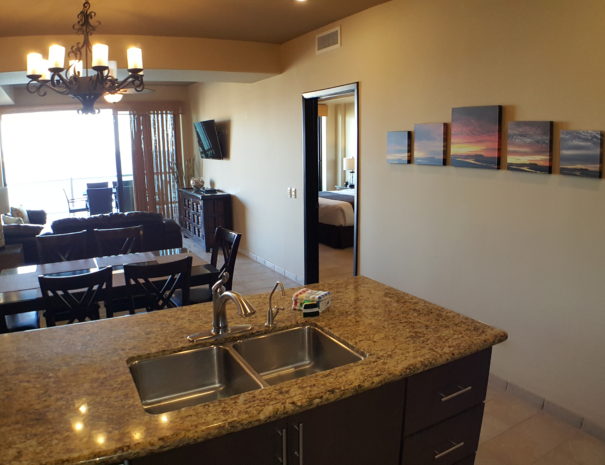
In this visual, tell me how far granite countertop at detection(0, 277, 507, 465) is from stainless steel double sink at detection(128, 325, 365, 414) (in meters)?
0.04

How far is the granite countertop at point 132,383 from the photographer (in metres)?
1.23

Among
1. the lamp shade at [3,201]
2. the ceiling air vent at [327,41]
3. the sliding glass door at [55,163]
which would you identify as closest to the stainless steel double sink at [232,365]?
the ceiling air vent at [327,41]

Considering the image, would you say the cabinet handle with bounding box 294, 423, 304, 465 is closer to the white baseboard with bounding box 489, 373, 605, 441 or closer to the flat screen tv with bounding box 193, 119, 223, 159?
the white baseboard with bounding box 489, 373, 605, 441

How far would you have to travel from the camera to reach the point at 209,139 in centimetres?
800

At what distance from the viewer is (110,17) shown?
4145 millimetres

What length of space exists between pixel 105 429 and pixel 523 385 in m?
2.72

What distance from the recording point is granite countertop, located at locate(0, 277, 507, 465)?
1.23 meters

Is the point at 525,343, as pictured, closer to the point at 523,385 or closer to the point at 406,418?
the point at 523,385

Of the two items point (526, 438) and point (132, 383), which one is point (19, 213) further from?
point (526, 438)

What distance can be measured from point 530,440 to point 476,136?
6.10 feet

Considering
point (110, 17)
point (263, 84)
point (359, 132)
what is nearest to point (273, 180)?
point (263, 84)

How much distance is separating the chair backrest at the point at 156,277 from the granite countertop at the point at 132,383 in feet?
2.99

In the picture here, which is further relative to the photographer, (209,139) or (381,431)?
(209,139)

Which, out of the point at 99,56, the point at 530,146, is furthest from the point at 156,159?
the point at 530,146
